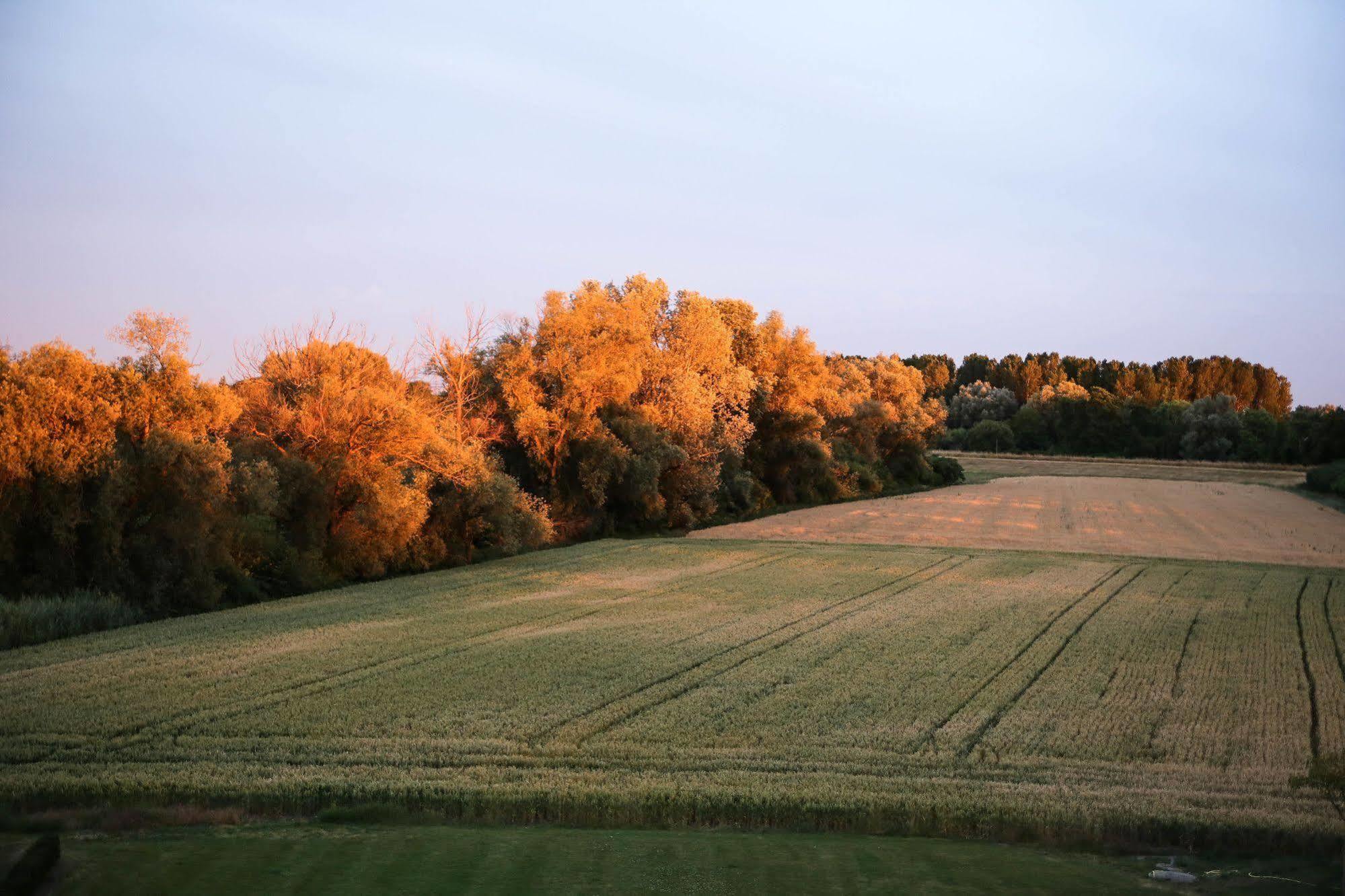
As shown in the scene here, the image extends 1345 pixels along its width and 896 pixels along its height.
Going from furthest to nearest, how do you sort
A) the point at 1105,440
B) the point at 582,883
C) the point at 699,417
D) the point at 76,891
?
1. the point at 1105,440
2. the point at 699,417
3. the point at 582,883
4. the point at 76,891

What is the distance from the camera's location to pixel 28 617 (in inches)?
793

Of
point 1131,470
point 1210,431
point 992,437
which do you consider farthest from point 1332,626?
point 992,437

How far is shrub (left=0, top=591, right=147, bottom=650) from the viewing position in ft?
65.0

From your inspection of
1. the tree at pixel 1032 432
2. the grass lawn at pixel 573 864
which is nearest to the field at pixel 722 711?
the grass lawn at pixel 573 864

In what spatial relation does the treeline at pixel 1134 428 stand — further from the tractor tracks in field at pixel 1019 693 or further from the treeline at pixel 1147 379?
the tractor tracks in field at pixel 1019 693

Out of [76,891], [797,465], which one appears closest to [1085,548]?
[797,465]

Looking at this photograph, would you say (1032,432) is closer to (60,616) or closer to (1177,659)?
(1177,659)

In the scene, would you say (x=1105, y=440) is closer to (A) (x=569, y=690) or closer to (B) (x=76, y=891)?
(A) (x=569, y=690)

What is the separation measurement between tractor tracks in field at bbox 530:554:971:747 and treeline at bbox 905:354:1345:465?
87.2 m

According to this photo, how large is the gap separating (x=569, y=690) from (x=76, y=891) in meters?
A: 8.84

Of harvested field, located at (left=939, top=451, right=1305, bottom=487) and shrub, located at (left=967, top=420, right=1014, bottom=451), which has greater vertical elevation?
shrub, located at (left=967, top=420, right=1014, bottom=451)

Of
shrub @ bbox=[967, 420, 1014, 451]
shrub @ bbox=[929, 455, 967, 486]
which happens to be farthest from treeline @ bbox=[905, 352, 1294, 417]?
shrub @ bbox=[929, 455, 967, 486]

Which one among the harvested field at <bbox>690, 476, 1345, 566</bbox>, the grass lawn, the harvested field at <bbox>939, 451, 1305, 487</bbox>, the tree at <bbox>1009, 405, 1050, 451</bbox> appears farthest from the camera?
the tree at <bbox>1009, 405, 1050, 451</bbox>

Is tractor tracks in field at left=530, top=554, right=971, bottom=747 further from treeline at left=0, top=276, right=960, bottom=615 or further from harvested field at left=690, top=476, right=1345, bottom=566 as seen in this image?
harvested field at left=690, top=476, right=1345, bottom=566
